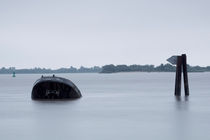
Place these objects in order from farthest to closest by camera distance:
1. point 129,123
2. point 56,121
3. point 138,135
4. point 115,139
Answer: point 56,121 < point 129,123 < point 138,135 < point 115,139

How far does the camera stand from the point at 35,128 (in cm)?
2567

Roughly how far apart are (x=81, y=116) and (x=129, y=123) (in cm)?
620

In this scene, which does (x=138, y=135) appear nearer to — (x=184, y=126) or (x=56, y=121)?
(x=184, y=126)

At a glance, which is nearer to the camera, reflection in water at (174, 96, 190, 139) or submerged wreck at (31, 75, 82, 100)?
reflection in water at (174, 96, 190, 139)

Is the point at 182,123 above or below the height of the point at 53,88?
below

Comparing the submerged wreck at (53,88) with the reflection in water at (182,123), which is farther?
the submerged wreck at (53,88)

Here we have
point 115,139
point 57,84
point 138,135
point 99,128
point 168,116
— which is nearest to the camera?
point 115,139

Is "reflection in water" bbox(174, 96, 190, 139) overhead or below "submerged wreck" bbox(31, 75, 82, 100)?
below

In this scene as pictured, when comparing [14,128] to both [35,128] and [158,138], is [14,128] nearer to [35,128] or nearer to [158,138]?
[35,128]

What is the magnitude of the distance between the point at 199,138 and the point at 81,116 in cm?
1275

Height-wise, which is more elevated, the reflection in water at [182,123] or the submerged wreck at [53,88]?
the submerged wreck at [53,88]

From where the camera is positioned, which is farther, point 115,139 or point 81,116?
point 81,116

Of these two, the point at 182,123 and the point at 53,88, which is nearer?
the point at 182,123

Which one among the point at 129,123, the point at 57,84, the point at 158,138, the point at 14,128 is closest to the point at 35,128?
the point at 14,128
